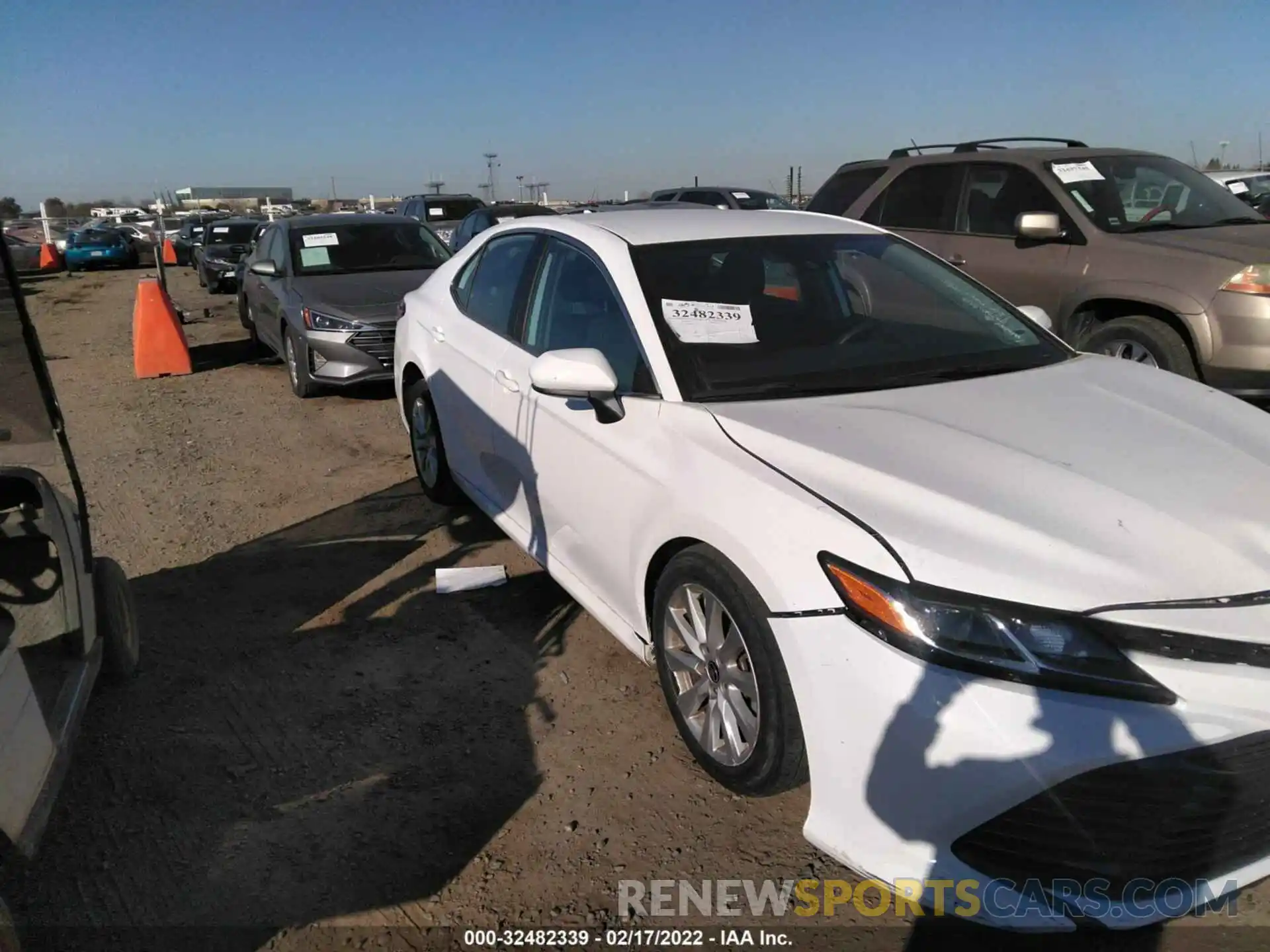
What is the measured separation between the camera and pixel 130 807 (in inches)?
112

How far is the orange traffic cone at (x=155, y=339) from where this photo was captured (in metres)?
9.55

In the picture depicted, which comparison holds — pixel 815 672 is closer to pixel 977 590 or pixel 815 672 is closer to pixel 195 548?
pixel 977 590

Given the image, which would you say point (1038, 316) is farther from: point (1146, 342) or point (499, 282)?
point (1146, 342)

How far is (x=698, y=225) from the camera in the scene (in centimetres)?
370

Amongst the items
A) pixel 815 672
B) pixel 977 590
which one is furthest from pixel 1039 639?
pixel 815 672

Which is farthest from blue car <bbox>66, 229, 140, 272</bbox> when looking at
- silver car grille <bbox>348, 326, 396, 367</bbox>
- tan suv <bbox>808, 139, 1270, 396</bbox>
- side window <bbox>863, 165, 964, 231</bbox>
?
side window <bbox>863, 165, 964, 231</bbox>

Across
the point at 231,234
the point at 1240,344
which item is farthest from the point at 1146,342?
the point at 231,234

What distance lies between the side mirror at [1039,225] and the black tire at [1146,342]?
2.28 feet

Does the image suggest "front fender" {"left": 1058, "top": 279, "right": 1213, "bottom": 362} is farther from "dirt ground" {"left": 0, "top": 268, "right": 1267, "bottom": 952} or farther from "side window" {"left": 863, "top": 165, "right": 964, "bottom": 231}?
"dirt ground" {"left": 0, "top": 268, "right": 1267, "bottom": 952}

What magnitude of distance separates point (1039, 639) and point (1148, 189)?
19.3 feet

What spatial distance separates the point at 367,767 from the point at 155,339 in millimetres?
8038

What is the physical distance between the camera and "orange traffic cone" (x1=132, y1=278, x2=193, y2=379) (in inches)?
376

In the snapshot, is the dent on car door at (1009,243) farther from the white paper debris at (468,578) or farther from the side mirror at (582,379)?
the side mirror at (582,379)

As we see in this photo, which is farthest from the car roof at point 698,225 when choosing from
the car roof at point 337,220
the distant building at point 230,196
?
the distant building at point 230,196
